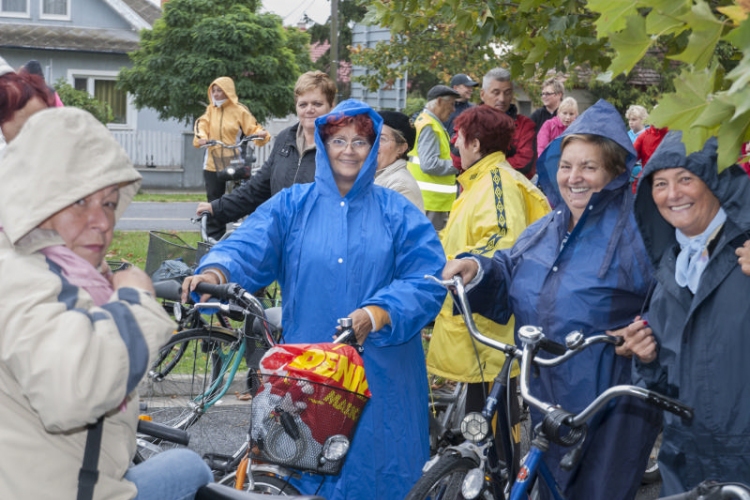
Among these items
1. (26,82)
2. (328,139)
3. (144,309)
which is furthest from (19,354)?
(26,82)

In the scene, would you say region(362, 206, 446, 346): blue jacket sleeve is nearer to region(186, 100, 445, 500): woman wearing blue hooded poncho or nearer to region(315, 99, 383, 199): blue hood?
region(186, 100, 445, 500): woman wearing blue hooded poncho

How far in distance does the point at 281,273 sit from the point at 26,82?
1.49 meters

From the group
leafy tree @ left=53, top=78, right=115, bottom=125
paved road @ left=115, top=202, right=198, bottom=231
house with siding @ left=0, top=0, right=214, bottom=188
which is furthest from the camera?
house with siding @ left=0, top=0, right=214, bottom=188

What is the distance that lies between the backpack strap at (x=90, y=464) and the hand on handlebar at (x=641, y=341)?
219 cm

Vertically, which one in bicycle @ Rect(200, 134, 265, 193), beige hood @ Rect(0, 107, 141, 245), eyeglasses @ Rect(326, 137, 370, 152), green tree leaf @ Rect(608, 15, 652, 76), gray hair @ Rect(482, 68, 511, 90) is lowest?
bicycle @ Rect(200, 134, 265, 193)

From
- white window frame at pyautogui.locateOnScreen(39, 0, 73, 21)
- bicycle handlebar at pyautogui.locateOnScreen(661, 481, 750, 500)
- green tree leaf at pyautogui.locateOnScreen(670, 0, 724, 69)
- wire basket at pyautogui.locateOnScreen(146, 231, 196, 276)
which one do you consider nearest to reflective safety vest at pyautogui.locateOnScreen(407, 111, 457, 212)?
wire basket at pyautogui.locateOnScreen(146, 231, 196, 276)

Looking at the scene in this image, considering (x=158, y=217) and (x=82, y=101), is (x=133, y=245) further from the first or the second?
(x=82, y=101)

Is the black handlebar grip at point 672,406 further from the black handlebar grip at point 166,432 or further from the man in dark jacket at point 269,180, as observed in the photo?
the man in dark jacket at point 269,180

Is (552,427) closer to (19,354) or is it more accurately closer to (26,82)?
(19,354)

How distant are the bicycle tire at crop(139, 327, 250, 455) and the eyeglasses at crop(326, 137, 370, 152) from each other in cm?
189

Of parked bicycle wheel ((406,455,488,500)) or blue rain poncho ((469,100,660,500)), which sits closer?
parked bicycle wheel ((406,455,488,500))

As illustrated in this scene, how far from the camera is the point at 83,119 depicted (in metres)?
2.30

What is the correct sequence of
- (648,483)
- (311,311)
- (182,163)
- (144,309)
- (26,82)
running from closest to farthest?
(144,309) < (311,311) < (26,82) < (648,483) < (182,163)

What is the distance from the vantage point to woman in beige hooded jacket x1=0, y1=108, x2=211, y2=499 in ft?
6.88
